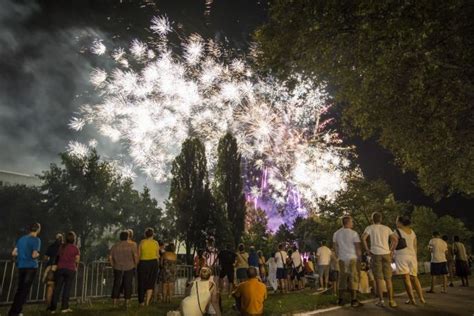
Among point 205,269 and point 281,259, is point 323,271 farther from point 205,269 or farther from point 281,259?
point 205,269

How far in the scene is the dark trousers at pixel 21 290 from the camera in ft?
28.9

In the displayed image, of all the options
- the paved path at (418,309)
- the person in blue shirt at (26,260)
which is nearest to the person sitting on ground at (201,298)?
the paved path at (418,309)

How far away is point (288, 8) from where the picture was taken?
13.1 metres

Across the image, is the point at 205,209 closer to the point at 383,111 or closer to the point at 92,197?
the point at 383,111

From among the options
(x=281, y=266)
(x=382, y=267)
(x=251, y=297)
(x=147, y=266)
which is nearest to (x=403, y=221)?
(x=382, y=267)

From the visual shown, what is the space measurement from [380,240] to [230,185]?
81.3 ft

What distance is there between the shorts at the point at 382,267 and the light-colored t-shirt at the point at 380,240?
12 centimetres

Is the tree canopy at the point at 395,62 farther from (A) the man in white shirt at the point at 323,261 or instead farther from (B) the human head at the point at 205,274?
(B) the human head at the point at 205,274

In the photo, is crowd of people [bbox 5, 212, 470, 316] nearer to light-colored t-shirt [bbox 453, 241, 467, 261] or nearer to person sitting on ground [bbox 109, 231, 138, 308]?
person sitting on ground [bbox 109, 231, 138, 308]

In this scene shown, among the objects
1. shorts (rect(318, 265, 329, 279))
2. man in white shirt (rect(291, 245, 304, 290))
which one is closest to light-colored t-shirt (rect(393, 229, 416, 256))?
shorts (rect(318, 265, 329, 279))

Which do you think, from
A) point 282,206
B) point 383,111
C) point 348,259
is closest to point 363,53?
point 383,111

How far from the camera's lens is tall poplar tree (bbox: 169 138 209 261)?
104 feet

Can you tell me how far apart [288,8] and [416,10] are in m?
4.15

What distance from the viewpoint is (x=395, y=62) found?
11781 millimetres
